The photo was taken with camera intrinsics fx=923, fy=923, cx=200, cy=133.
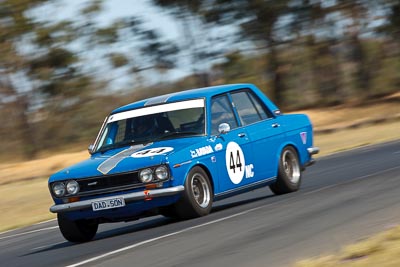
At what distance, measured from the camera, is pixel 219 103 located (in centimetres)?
1208

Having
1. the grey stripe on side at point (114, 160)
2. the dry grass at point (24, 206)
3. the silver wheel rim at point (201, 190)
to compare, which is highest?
the grey stripe on side at point (114, 160)

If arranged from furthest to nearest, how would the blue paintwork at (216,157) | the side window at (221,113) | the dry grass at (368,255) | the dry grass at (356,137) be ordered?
the dry grass at (356,137)
the side window at (221,113)
the blue paintwork at (216,157)
the dry grass at (368,255)

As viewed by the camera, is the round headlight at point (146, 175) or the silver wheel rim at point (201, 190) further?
the silver wheel rim at point (201, 190)

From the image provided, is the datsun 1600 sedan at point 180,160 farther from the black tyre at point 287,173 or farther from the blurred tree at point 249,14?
the blurred tree at point 249,14

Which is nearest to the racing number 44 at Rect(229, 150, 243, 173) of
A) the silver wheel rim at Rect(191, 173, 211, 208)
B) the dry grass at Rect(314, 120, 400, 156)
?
the silver wheel rim at Rect(191, 173, 211, 208)

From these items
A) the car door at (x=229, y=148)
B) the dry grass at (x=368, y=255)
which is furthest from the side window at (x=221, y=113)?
the dry grass at (x=368, y=255)

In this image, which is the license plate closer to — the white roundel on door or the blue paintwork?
the blue paintwork

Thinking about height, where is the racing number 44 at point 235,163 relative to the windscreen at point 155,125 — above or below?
below

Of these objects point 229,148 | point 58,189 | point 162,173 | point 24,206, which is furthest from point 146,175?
point 24,206

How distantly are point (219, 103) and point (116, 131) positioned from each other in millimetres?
1392

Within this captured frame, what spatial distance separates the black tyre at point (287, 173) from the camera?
41.9 ft

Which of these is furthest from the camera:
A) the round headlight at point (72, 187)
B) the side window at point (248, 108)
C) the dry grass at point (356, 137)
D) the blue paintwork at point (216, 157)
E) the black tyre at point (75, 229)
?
the dry grass at point (356, 137)

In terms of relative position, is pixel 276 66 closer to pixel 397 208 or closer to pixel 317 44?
pixel 317 44

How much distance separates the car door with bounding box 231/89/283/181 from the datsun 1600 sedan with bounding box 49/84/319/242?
13 millimetres
